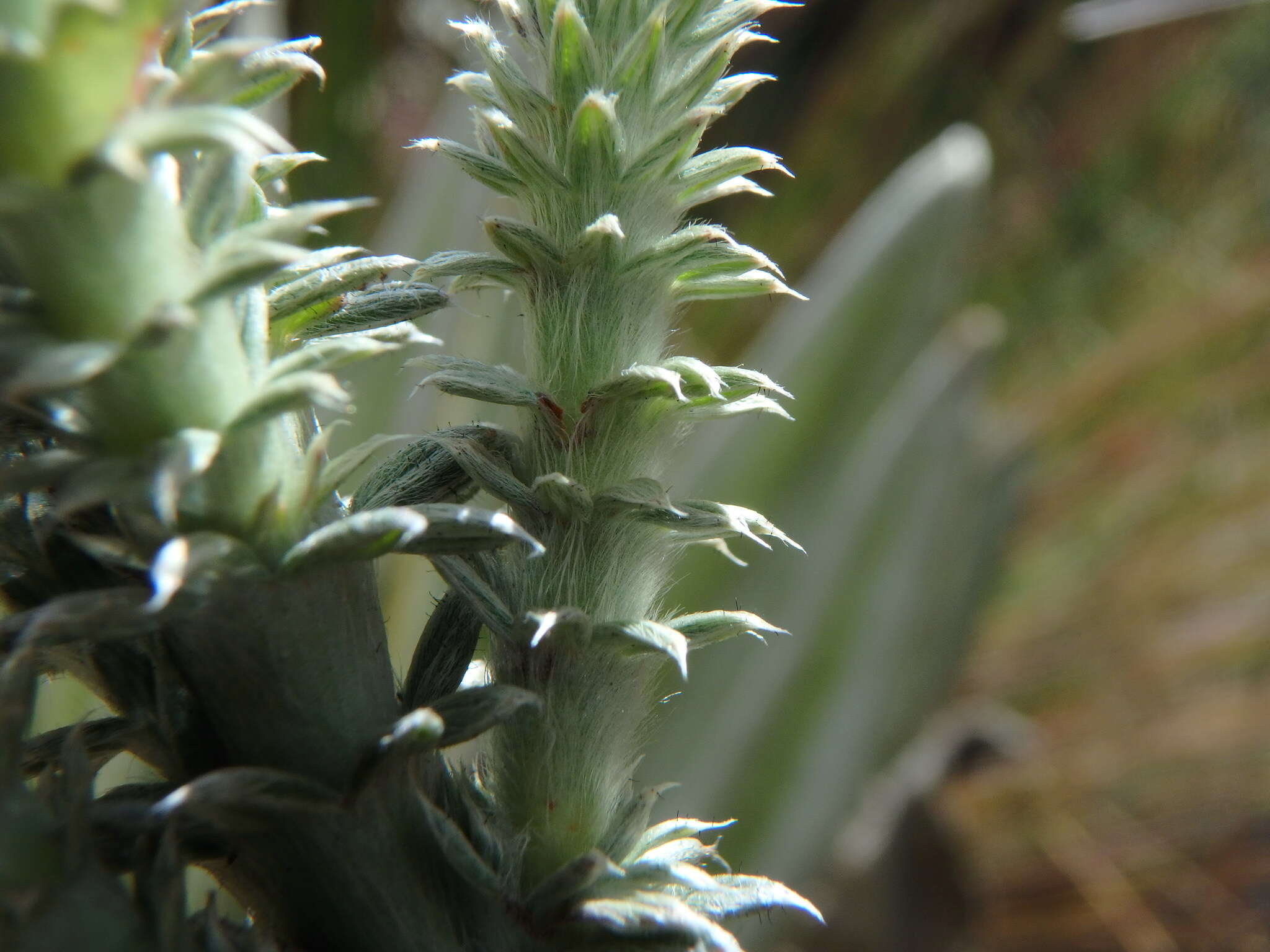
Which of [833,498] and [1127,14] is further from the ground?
[1127,14]

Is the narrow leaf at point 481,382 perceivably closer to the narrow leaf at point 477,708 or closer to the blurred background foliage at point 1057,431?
the narrow leaf at point 477,708

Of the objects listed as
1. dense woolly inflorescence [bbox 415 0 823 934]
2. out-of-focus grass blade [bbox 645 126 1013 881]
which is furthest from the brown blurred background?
dense woolly inflorescence [bbox 415 0 823 934]

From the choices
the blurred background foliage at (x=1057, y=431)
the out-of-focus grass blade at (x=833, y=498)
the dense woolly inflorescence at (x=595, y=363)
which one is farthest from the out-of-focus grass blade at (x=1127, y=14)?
the dense woolly inflorescence at (x=595, y=363)

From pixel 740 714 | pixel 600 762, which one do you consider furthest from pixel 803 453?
pixel 600 762

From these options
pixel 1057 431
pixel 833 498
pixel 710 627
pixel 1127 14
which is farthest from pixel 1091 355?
pixel 710 627

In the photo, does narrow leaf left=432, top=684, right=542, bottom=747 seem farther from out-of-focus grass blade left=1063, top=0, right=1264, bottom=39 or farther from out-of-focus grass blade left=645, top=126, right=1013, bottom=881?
out-of-focus grass blade left=1063, top=0, right=1264, bottom=39

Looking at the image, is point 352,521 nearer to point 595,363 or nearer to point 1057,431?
point 595,363
